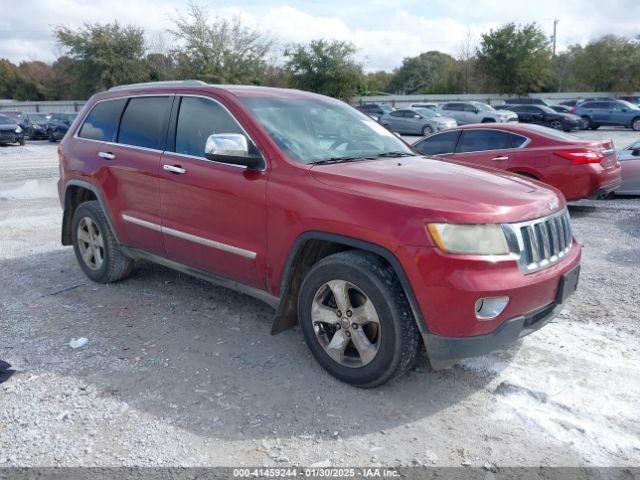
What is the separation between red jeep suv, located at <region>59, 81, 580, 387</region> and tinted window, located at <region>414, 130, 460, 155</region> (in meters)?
4.96

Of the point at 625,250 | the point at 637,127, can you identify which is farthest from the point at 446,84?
the point at 625,250

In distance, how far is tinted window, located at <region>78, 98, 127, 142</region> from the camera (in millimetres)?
5262

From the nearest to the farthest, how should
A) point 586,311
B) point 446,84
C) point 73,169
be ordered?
point 586,311 < point 73,169 < point 446,84

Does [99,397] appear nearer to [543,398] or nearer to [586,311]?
[543,398]

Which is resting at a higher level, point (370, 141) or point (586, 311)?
point (370, 141)

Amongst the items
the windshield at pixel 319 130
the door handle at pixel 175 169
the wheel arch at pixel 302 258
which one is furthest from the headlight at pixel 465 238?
the door handle at pixel 175 169

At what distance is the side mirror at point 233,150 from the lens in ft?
12.3

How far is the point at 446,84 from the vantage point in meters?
65.4

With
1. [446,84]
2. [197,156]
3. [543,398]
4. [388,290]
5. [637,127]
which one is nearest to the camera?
[388,290]

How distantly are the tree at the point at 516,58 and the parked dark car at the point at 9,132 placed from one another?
4033cm

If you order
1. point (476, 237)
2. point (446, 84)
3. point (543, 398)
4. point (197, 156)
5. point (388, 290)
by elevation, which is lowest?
point (543, 398)

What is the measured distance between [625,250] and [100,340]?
5815 millimetres

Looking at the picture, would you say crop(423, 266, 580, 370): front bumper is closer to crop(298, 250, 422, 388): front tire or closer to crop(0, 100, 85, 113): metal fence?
crop(298, 250, 422, 388): front tire

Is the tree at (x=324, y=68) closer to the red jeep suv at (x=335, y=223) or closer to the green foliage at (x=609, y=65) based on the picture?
the green foliage at (x=609, y=65)
